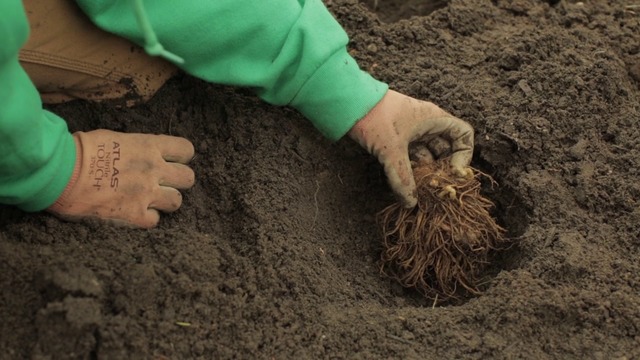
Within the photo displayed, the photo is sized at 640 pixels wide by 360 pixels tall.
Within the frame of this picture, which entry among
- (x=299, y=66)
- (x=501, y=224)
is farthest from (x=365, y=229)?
(x=299, y=66)

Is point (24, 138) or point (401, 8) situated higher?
point (24, 138)

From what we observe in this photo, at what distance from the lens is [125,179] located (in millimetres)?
1846

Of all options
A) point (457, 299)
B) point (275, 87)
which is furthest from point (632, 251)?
point (275, 87)

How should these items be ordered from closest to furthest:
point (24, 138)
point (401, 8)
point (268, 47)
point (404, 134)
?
point (24, 138)
point (268, 47)
point (404, 134)
point (401, 8)

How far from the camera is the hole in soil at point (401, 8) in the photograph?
8.05 ft

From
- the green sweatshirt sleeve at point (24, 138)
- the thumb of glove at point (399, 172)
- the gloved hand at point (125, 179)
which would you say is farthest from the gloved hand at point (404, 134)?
the green sweatshirt sleeve at point (24, 138)

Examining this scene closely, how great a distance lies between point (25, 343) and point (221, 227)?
0.53 metres

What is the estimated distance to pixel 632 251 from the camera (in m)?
1.84

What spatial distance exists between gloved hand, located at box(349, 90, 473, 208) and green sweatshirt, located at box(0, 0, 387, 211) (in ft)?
0.13

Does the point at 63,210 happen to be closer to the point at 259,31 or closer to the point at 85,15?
the point at 85,15

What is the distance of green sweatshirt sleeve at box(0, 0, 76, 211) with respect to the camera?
4.82ft

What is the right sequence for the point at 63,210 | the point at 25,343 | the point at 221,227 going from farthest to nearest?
the point at 221,227, the point at 63,210, the point at 25,343

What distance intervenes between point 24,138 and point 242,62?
53cm

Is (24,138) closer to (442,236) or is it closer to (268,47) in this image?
(268,47)
